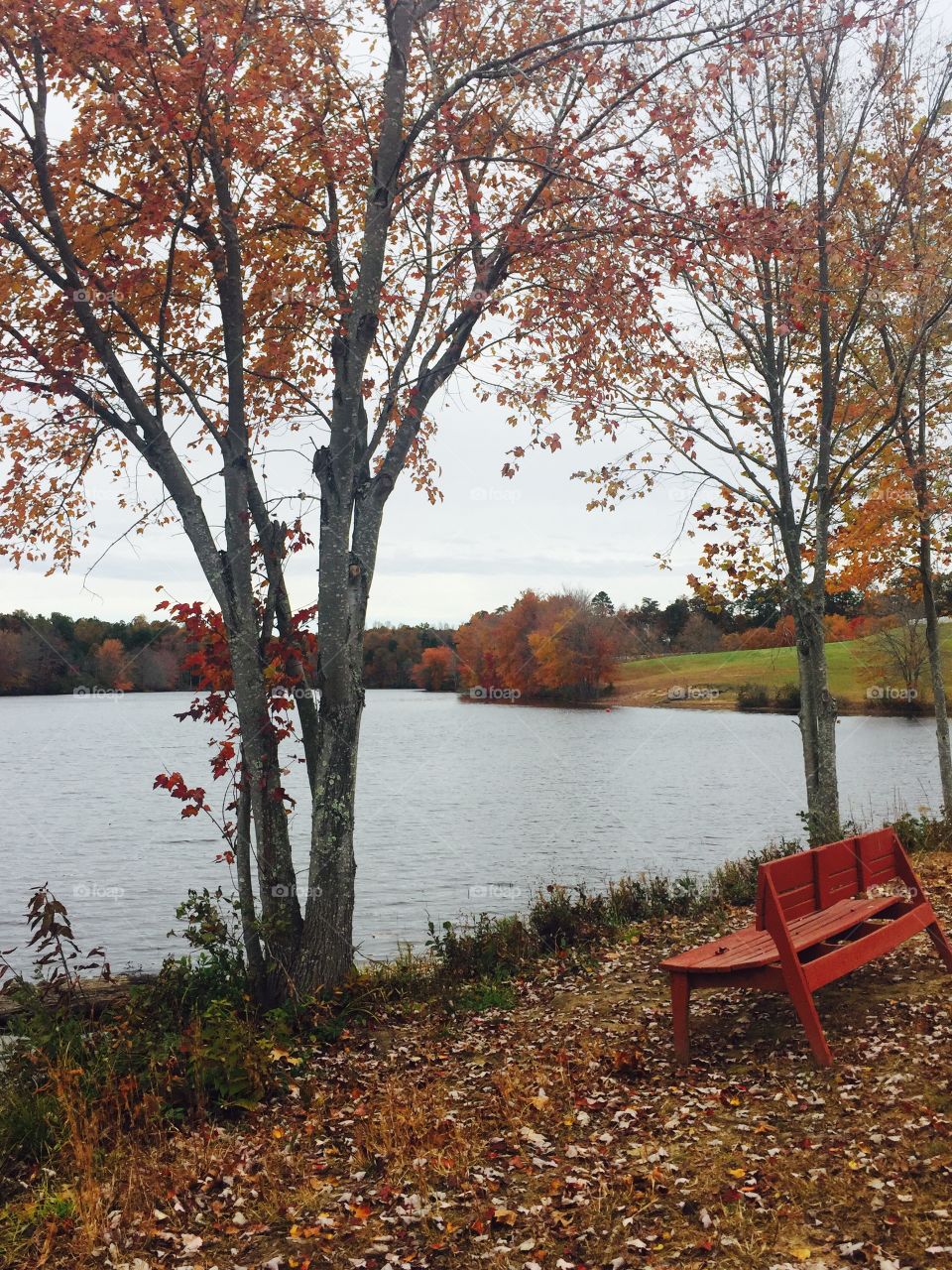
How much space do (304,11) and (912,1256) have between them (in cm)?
938

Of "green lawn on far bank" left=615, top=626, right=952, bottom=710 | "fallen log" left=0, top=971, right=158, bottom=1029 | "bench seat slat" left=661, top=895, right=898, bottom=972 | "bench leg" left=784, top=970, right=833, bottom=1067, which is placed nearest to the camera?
"bench leg" left=784, top=970, right=833, bottom=1067

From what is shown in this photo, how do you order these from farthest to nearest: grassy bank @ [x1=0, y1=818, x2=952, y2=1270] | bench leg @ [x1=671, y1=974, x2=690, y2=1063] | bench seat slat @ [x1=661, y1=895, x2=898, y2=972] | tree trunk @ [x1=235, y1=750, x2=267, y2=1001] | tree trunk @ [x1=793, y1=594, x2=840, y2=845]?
tree trunk @ [x1=793, y1=594, x2=840, y2=845]
tree trunk @ [x1=235, y1=750, x2=267, y2=1001]
bench leg @ [x1=671, y1=974, x2=690, y2=1063]
bench seat slat @ [x1=661, y1=895, x2=898, y2=972]
grassy bank @ [x1=0, y1=818, x2=952, y2=1270]

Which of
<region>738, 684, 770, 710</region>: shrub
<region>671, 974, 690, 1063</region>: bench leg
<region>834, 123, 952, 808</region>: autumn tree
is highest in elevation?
<region>834, 123, 952, 808</region>: autumn tree

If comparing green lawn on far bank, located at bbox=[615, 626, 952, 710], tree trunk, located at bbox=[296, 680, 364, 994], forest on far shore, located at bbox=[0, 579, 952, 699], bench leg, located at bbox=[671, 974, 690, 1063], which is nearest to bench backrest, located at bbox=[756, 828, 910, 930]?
bench leg, located at bbox=[671, 974, 690, 1063]

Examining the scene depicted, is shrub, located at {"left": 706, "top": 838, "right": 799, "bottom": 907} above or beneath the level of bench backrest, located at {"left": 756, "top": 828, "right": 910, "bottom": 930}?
beneath

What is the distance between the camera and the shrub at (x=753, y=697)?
75.1 meters

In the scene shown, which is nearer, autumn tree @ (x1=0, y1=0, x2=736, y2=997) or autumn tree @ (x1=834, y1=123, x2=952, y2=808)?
autumn tree @ (x1=0, y1=0, x2=736, y2=997)

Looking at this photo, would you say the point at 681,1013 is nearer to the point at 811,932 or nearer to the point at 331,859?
the point at 811,932

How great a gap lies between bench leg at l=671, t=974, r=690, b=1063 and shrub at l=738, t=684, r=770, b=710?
70.9 meters

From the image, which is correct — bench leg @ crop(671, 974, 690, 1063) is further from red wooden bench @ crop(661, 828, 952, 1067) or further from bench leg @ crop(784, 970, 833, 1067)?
bench leg @ crop(784, 970, 833, 1067)

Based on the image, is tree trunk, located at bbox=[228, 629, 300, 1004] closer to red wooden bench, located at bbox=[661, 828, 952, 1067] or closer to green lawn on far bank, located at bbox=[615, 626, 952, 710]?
red wooden bench, located at bbox=[661, 828, 952, 1067]

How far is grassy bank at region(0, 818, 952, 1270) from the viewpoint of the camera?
4.59 metres

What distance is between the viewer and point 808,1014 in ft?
19.9

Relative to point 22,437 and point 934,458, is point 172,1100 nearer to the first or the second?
point 22,437
